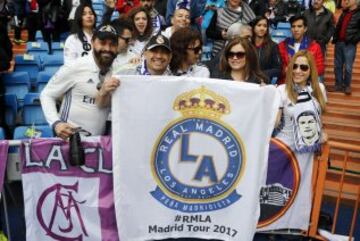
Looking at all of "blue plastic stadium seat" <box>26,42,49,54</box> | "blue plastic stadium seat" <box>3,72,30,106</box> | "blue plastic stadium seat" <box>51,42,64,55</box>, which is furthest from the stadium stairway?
"blue plastic stadium seat" <box>26,42,49,54</box>

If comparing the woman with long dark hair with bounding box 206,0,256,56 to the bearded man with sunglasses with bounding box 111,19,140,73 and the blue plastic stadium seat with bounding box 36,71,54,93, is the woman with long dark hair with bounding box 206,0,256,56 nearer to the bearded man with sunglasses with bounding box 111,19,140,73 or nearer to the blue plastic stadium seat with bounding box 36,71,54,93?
the bearded man with sunglasses with bounding box 111,19,140,73

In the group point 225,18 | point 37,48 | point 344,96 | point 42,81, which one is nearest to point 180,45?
point 225,18

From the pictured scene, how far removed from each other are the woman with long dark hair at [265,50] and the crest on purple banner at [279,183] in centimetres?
169

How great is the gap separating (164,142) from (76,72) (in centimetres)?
81

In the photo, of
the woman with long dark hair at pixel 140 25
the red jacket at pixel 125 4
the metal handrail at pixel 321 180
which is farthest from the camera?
the red jacket at pixel 125 4

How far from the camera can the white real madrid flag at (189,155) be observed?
10.5 ft

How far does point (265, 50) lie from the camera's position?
5.24m

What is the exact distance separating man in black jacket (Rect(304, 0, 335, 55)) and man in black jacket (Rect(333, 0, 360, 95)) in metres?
0.19

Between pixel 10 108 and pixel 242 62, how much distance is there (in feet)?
10.3

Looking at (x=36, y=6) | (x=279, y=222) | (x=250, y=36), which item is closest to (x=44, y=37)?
(x=36, y=6)

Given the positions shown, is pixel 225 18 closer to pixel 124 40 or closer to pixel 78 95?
pixel 124 40

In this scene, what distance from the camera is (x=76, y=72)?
11.2ft

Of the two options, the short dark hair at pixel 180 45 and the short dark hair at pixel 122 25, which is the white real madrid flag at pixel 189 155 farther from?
the short dark hair at pixel 122 25

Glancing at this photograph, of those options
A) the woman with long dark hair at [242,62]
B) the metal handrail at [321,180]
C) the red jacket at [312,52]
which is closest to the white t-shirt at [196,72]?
the woman with long dark hair at [242,62]
